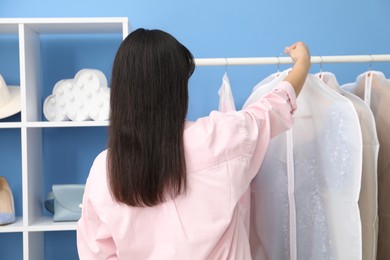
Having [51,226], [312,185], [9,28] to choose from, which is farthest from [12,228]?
[312,185]

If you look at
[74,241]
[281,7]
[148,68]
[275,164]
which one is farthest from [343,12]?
[74,241]

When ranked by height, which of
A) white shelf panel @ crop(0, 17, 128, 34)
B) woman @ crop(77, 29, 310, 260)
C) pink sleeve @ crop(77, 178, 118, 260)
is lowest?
pink sleeve @ crop(77, 178, 118, 260)

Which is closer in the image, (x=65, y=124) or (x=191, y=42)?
(x=65, y=124)

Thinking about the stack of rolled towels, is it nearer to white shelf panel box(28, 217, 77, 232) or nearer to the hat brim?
the hat brim

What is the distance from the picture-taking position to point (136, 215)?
1261mm

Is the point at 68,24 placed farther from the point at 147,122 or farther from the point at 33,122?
the point at 147,122

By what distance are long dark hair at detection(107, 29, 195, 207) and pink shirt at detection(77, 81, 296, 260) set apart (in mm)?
38

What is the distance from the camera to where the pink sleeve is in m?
1.30

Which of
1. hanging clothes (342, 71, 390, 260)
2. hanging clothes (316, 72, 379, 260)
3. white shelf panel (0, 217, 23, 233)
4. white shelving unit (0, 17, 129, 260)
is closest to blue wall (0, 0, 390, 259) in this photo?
white shelving unit (0, 17, 129, 260)

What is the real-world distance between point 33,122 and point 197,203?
0.99 meters

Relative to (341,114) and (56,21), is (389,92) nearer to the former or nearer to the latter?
(341,114)

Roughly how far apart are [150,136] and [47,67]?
123 cm

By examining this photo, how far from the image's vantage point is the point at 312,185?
1.55 metres

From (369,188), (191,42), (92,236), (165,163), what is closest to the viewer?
(165,163)
